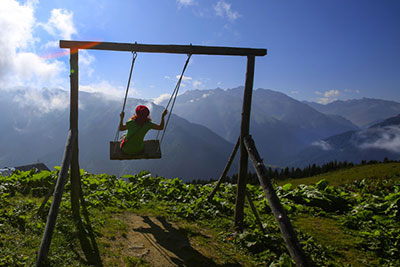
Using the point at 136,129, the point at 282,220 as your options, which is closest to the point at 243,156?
the point at 282,220

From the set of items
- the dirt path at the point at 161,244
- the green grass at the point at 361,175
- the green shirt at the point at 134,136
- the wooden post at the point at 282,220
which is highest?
the green shirt at the point at 134,136

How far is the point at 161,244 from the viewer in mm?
6098

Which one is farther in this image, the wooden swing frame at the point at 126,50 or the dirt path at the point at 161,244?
the wooden swing frame at the point at 126,50

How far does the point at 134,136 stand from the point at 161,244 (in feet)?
10.6

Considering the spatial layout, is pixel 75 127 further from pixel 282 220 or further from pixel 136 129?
pixel 282 220

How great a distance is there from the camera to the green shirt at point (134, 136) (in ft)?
24.8

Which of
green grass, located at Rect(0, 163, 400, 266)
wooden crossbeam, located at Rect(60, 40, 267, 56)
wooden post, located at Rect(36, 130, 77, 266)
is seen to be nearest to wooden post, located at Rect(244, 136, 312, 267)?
green grass, located at Rect(0, 163, 400, 266)

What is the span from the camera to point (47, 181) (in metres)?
8.93

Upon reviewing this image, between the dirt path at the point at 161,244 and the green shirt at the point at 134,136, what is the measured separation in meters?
2.13

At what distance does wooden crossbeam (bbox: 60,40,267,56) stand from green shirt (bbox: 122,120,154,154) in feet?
7.29

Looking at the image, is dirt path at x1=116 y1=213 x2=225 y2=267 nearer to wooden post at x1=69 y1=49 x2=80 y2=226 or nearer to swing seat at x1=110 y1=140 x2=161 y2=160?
wooden post at x1=69 y1=49 x2=80 y2=226

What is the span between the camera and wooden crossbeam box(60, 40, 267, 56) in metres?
6.40

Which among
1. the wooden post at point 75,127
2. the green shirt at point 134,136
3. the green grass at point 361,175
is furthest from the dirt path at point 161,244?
the green grass at point 361,175

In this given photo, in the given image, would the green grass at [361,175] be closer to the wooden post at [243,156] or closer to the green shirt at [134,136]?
the wooden post at [243,156]
